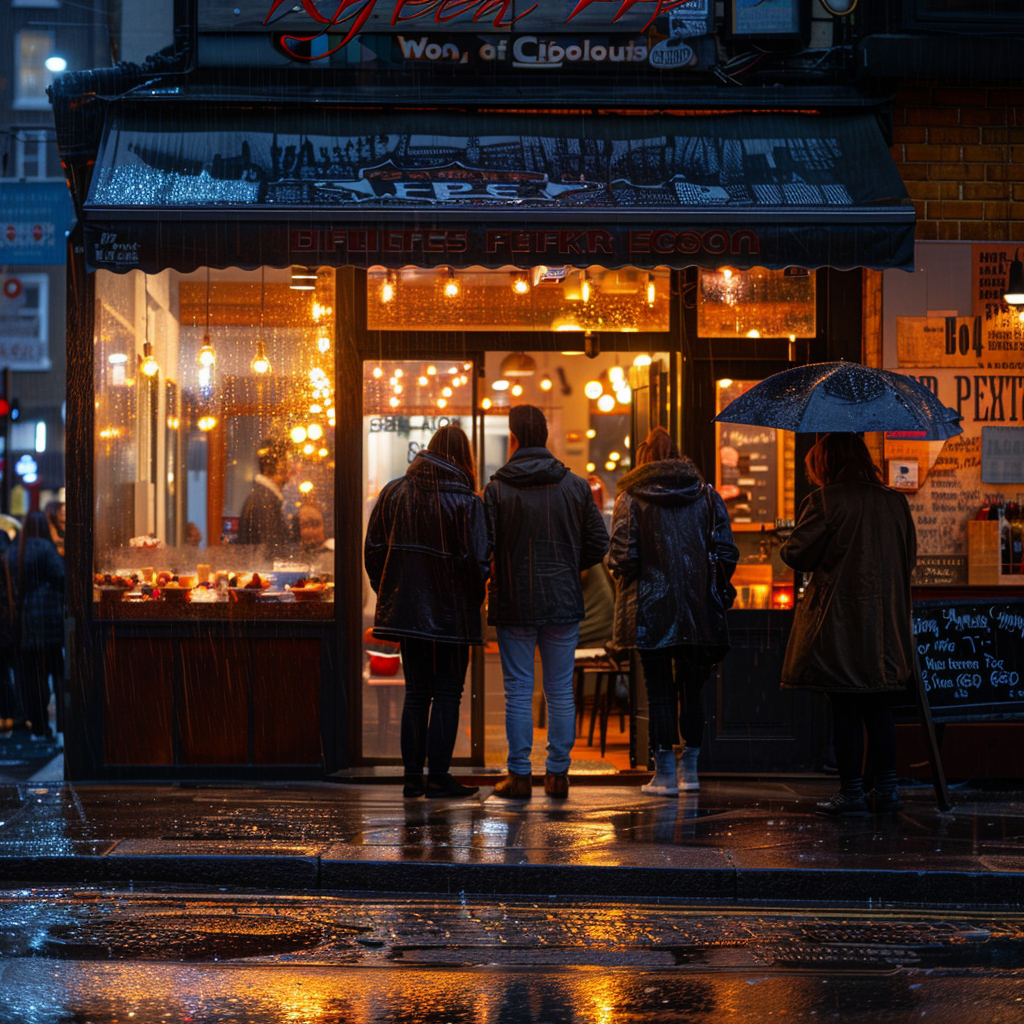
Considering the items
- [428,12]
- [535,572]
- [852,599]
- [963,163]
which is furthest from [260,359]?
[963,163]

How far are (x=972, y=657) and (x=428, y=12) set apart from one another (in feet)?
17.1

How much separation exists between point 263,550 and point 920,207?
478 cm

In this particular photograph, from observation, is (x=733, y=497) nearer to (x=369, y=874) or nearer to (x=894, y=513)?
(x=894, y=513)

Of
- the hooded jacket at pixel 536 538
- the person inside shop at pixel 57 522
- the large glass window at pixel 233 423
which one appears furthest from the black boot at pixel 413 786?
the person inside shop at pixel 57 522

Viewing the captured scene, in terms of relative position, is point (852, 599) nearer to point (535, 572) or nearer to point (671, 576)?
point (671, 576)

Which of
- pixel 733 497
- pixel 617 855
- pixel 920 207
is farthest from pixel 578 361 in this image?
pixel 617 855

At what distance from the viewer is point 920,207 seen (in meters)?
8.57

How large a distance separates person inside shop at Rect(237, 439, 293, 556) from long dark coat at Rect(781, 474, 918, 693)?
3.38m

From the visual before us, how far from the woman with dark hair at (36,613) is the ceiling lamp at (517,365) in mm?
3896

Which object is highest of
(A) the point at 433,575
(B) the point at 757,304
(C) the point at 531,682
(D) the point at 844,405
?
(B) the point at 757,304

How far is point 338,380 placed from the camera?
871 cm

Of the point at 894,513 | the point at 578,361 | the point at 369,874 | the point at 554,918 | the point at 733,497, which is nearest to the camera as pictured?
the point at 554,918

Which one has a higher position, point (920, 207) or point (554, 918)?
point (920, 207)

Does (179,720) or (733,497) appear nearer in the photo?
(179,720)
